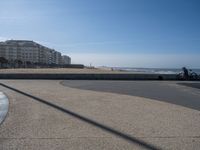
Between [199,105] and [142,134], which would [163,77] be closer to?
[199,105]

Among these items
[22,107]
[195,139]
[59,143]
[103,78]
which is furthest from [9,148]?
[103,78]

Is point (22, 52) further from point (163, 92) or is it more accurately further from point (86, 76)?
point (163, 92)

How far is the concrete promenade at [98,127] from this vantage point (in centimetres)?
633

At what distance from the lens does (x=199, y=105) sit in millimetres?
12141

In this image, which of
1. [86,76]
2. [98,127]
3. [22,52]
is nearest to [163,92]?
[98,127]

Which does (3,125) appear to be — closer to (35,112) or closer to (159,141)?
(35,112)

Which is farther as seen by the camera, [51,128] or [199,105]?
[199,105]

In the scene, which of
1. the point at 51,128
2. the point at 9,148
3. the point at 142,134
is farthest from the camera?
the point at 51,128

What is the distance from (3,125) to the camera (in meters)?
7.91

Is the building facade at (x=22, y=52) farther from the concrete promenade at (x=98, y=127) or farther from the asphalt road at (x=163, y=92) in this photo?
the concrete promenade at (x=98, y=127)

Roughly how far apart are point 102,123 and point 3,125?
248cm

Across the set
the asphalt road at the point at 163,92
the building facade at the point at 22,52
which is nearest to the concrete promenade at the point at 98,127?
the asphalt road at the point at 163,92

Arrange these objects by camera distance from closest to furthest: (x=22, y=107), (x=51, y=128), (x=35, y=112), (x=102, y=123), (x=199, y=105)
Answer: (x=51, y=128), (x=102, y=123), (x=35, y=112), (x=22, y=107), (x=199, y=105)

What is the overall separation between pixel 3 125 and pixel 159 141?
12.6ft
